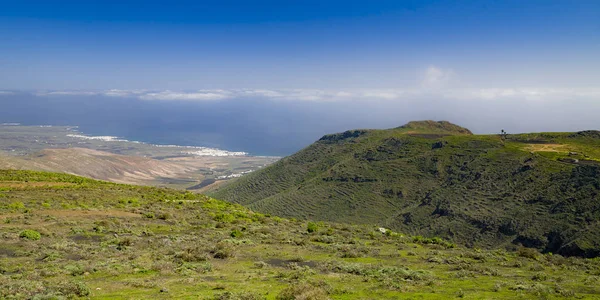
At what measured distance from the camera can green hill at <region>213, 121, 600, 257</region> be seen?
40219 millimetres

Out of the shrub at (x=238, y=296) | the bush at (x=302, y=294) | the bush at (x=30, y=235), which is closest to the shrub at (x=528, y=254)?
the bush at (x=302, y=294)

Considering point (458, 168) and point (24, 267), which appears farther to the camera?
point (458, 168)

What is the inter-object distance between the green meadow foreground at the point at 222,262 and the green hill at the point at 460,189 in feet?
61.8

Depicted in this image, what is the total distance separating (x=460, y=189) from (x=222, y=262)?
46.7 m

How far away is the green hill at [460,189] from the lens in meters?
40.2

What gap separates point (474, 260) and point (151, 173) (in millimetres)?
143858

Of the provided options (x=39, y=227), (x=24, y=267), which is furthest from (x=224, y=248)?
(x=39, y=227)

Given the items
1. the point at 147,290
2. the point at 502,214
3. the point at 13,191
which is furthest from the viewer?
the point at 502,214

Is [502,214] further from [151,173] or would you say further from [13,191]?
[151,173]

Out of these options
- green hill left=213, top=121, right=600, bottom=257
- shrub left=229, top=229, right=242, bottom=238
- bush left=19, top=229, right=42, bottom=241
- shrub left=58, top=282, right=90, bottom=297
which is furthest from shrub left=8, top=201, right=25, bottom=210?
green hill left=213, top=121, right=600, bottom=257

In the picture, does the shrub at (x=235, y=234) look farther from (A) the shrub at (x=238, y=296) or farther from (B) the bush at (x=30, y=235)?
(A) the shrub at (x=238, y=296)

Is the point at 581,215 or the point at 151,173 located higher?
the point at 581,215

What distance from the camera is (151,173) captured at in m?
146

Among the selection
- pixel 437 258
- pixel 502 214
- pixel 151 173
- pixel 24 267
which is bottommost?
pixel 151 173
